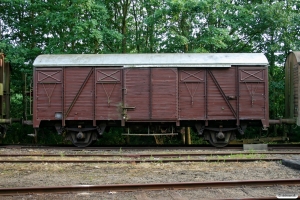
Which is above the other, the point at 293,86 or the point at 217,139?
the point at 293,86

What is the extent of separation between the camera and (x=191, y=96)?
45.8 ft

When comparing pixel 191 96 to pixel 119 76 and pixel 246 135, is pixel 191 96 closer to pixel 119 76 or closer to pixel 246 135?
pixel 119 76

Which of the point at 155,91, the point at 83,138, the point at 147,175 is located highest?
the point at 155,91

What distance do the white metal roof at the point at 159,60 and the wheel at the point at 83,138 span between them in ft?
9.37

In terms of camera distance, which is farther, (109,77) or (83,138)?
(83,138)

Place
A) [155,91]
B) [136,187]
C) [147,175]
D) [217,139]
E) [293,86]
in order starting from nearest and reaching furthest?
[136,187] < [147,175] < [155,91] < [217,139] < [293,86]

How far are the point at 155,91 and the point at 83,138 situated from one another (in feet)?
11.6

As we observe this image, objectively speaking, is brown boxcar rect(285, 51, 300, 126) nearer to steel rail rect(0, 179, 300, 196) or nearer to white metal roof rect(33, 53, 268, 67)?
white metal roof rect(33, 53, 268, 67)

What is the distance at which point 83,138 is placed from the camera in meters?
14.1

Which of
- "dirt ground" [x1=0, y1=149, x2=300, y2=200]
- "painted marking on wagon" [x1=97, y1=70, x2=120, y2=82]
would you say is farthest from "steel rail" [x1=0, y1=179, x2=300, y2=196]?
"painted marking on wagon" [x1=97, y1=70, x2=120, y2=82]

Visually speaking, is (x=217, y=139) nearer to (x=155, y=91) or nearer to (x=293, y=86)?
(x=155, y=91)

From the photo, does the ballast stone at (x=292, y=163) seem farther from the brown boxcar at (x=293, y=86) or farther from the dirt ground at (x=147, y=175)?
the brown boxcar at (x=293, y=86)

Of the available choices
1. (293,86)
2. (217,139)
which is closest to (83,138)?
(217,139)

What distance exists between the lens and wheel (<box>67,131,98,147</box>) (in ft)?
46.3
